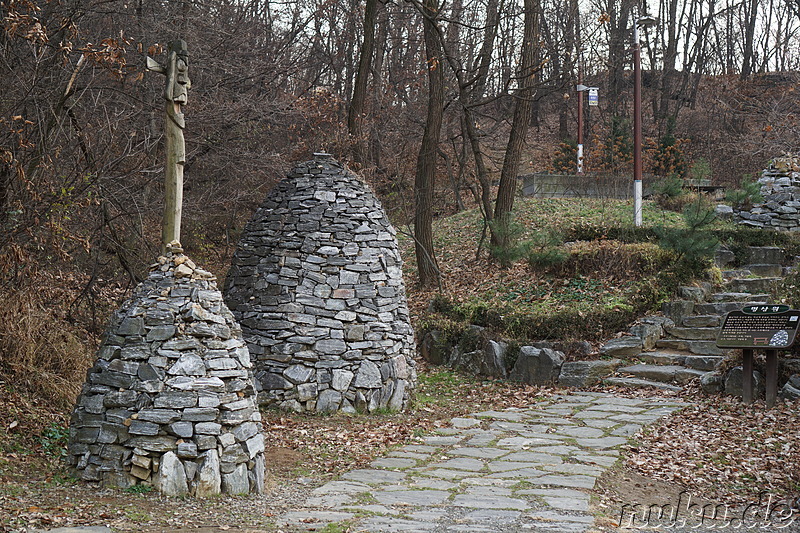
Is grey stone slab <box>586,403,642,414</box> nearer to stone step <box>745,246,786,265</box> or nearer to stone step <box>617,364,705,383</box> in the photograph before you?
stone step <box>617,364,705,383</box>

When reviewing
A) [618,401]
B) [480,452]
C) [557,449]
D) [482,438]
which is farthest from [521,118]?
[480,452]

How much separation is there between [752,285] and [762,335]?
14.1 feet

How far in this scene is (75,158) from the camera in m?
8.45

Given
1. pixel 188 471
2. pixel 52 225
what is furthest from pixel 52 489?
pixel 52 225

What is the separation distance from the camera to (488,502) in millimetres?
5492

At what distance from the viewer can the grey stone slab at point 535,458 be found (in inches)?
266

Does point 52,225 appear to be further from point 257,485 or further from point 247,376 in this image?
point 257,485

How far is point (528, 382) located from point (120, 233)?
5.73 metres

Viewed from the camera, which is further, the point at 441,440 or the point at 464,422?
the point at 464,422

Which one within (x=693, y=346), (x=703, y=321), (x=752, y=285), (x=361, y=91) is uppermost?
(x=361, y=91)

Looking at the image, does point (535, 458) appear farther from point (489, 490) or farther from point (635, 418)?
point (635, 418)

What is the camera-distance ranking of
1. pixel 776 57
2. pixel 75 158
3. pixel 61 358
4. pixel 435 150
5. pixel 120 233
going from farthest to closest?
pixel 776 57 < pixel 435 150 < pixel 120 233 < pixel 75 158 < pixel 61 358

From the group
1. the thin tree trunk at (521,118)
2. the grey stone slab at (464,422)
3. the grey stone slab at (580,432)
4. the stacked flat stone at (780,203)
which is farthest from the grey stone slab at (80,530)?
the stacked flat stone at (780,203)

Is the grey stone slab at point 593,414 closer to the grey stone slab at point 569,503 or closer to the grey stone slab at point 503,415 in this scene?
the grey stone slab at point 503,415
